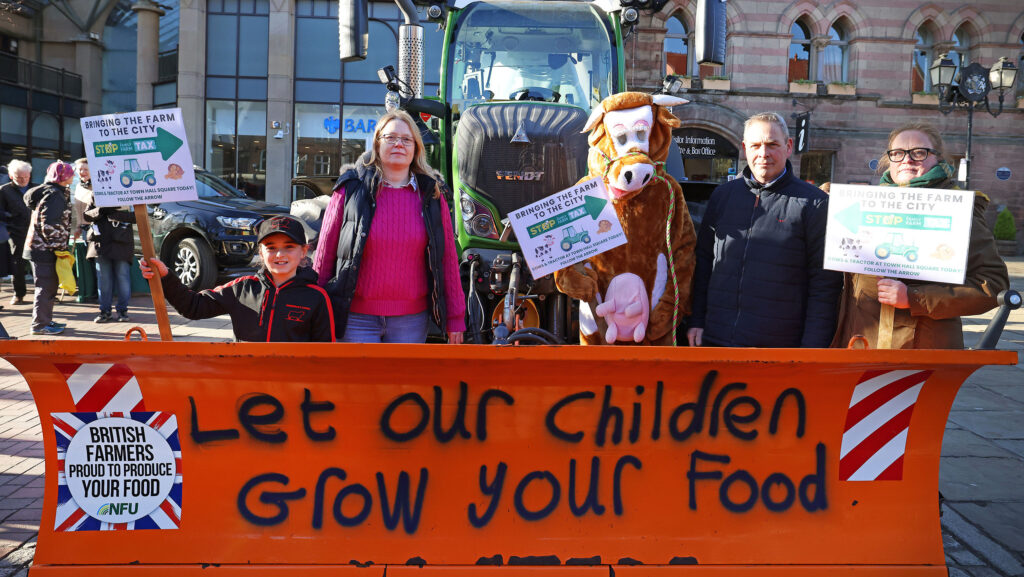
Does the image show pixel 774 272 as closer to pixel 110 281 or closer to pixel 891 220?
pixel 891 220

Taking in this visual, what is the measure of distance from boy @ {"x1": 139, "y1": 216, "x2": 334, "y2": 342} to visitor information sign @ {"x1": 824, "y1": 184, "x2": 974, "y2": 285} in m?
2.36

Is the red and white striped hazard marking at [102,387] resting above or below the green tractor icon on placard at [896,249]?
below

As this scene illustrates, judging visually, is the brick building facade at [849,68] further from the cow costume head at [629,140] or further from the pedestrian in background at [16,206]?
the cow costume head at [629,140]

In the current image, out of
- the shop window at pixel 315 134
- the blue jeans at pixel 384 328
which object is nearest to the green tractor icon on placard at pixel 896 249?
the blue jeans at pixel 384 328

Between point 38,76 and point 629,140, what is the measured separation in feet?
94.7

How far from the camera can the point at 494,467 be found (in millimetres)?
2967

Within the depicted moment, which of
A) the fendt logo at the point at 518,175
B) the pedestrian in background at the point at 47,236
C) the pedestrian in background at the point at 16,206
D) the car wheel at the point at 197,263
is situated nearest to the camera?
the fendt logo at the point at 518,175

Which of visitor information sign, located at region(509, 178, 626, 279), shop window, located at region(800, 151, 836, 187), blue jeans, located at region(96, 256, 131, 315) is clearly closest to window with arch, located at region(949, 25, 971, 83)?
shop window, located at region(800, 151, 836, 187)

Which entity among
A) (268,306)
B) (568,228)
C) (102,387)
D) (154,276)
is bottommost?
(102,387)

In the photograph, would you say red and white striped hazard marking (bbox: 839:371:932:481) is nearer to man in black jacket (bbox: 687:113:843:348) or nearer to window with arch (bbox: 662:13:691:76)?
man in black jacket (bbox: 687:113:843:348)

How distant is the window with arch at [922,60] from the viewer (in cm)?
2470

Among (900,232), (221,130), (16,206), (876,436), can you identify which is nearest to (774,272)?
(900,232)

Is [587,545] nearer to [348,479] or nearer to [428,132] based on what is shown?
[348,479]

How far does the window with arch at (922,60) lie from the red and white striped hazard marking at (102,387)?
26.8 m
